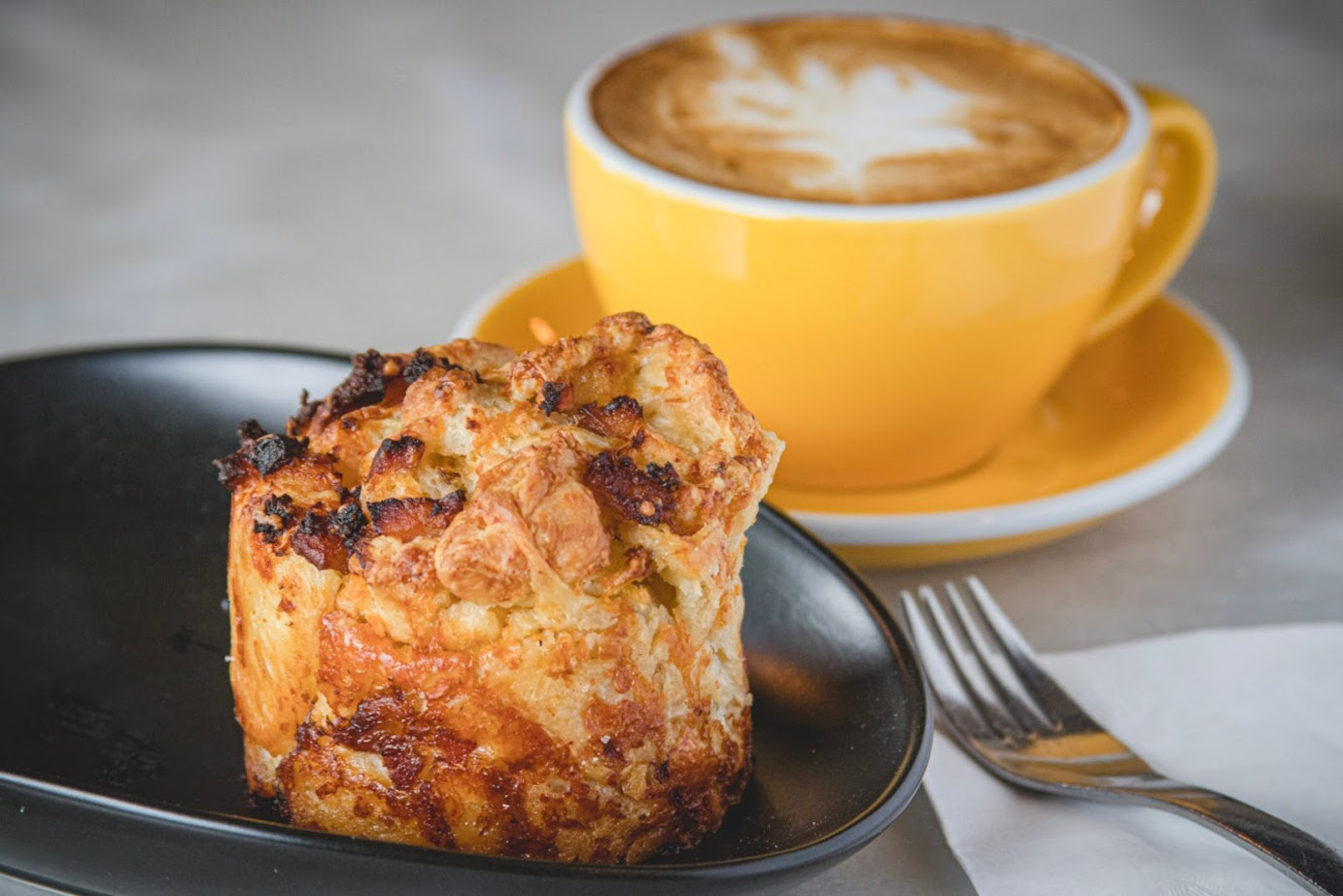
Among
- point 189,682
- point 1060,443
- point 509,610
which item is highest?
point 509,610

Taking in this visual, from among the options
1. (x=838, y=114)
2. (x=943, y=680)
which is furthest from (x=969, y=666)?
(x=838, y=114)

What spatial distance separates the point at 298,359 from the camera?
4.67 ft

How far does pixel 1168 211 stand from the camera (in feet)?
6.23

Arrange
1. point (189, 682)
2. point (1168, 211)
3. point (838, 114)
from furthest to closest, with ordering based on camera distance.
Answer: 1. point (1168, 211)
2. point (838, 114)
3. point (189, 682)

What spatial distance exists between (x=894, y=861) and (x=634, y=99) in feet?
3.26

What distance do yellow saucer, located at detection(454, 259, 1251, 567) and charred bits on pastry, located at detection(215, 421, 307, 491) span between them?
58cm

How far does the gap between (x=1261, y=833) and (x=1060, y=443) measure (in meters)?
0.81

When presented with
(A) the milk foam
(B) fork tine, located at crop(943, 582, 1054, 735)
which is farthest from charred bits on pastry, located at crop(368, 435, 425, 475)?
(A) the milk foam

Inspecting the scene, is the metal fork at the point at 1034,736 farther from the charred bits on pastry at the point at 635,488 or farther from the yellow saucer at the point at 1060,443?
the charred bits on pastry at the point at 635,488

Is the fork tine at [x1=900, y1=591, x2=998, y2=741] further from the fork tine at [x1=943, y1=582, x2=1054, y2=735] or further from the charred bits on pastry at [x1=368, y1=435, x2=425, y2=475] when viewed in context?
the charred bits on pastry at [x1=368, y1=435, x2=425, y2=475]

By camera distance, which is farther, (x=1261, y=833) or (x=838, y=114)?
(x=838, y=114)

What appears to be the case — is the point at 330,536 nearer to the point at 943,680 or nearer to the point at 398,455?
the point at 398,455

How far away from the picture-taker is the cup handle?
1.82 metres

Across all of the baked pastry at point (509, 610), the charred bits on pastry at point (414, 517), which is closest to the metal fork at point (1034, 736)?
the baked pastry at point (509, 610)
